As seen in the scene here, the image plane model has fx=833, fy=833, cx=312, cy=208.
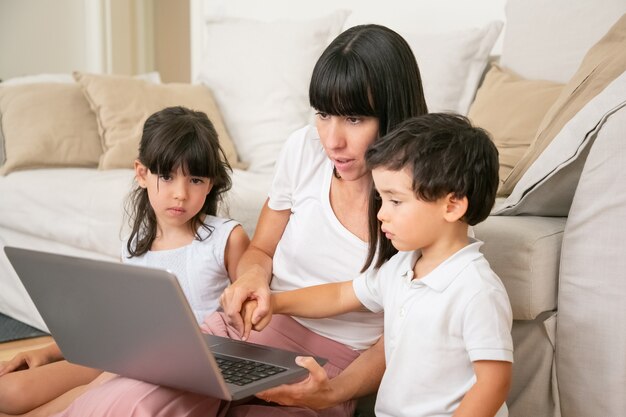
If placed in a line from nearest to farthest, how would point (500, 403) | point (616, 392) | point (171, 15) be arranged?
point (500, 403), point (616, 392), point (171, 15)

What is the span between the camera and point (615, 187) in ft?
4.79

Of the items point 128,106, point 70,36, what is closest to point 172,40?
point 70,36

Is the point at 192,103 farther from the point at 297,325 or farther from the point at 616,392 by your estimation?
the point at 616,392

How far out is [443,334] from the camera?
1.20 meters

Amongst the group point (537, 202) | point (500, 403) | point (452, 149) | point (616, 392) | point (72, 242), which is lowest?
point (72, 242)

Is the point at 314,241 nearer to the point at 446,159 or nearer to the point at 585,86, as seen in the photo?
the point at 446,159

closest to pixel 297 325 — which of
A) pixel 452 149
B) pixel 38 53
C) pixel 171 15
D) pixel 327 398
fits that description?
pixel 327 398

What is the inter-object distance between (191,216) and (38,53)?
3.10 metres

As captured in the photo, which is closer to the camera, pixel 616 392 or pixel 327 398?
pixel 327 398

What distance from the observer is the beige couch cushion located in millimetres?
1532

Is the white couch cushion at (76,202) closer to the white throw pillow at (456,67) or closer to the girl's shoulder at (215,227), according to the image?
the girl's shoulder at (215,227)

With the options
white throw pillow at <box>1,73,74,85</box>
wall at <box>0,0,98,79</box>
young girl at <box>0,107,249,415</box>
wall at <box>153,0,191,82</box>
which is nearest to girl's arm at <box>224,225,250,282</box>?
young girl at <box>0,107,249,415</box>

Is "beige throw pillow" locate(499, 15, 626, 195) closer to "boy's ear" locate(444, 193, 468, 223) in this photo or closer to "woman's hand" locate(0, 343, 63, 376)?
"boy's ear" locate(444, 193, 468, 223)

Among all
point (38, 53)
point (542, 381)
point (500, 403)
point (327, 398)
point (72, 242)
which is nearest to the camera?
point (500, 403)
